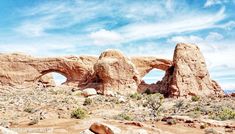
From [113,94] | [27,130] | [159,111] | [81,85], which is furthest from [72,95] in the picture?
[27,130]

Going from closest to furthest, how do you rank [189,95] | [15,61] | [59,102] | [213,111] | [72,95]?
1. [213,111]
2. [59,102]
3. [72,95]
4. [189,95]
5. [15,61]

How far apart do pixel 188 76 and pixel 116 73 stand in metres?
7.17

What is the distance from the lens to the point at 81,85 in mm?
43281

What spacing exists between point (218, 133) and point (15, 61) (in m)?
29.2

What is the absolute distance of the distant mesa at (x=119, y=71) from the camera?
39250mm

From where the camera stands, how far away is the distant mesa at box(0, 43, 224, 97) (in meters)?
39.2

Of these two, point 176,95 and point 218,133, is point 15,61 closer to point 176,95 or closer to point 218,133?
point 176,95

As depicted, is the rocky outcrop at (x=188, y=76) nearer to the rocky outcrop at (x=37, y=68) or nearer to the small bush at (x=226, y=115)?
the rocky outcrop at (x=37, y=68)

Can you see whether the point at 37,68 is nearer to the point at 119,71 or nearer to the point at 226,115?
the point at 119,71

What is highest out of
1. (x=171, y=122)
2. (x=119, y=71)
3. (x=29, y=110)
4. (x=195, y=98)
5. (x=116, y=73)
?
(x=119, y=71)

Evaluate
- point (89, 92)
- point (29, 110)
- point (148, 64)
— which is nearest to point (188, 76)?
point (148, 64)

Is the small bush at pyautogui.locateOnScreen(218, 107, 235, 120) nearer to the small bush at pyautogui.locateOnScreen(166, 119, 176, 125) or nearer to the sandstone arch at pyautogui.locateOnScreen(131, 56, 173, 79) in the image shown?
the small bush at pyautogui.locateOnScreen(166, 119, 176, 125)

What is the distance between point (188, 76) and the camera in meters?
39.5

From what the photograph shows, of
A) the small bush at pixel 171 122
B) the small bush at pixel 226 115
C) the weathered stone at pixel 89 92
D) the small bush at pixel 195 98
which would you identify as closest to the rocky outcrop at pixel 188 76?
the small bush at pixel 195 98
